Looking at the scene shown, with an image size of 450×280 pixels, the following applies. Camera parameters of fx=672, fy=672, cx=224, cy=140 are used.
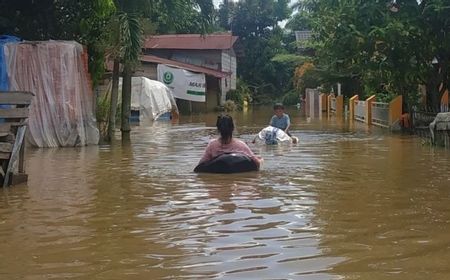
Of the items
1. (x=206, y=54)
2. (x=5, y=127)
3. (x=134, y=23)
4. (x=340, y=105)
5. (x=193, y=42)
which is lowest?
(x=5, y=127)

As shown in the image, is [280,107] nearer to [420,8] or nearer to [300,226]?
[420,8]

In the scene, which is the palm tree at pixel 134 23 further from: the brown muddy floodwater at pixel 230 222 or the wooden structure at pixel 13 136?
the wooden structure at pixel 13 136

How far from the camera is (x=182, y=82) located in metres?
40.9

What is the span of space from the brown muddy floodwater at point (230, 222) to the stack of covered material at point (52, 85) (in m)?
3.72

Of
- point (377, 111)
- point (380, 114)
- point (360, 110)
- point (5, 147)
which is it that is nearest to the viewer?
point (5, 147)

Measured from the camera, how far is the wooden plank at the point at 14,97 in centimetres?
965

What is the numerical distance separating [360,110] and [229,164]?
2154cm

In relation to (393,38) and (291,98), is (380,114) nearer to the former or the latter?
(393,38)

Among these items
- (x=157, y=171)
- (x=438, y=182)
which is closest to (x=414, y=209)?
(x=438, y=182)

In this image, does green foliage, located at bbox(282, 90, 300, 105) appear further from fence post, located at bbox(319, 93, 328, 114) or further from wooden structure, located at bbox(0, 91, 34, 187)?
wooden structure, located at bbox(0, 91, 34, 187)

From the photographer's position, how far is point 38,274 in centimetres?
486

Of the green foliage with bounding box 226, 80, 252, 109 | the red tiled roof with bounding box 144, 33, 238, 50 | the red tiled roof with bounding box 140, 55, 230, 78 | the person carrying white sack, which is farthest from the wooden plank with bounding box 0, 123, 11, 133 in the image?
the green foliage with bounding box 226, 80, 252, 109

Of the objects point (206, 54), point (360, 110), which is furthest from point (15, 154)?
point (206, 54)

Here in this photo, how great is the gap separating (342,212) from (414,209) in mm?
818
